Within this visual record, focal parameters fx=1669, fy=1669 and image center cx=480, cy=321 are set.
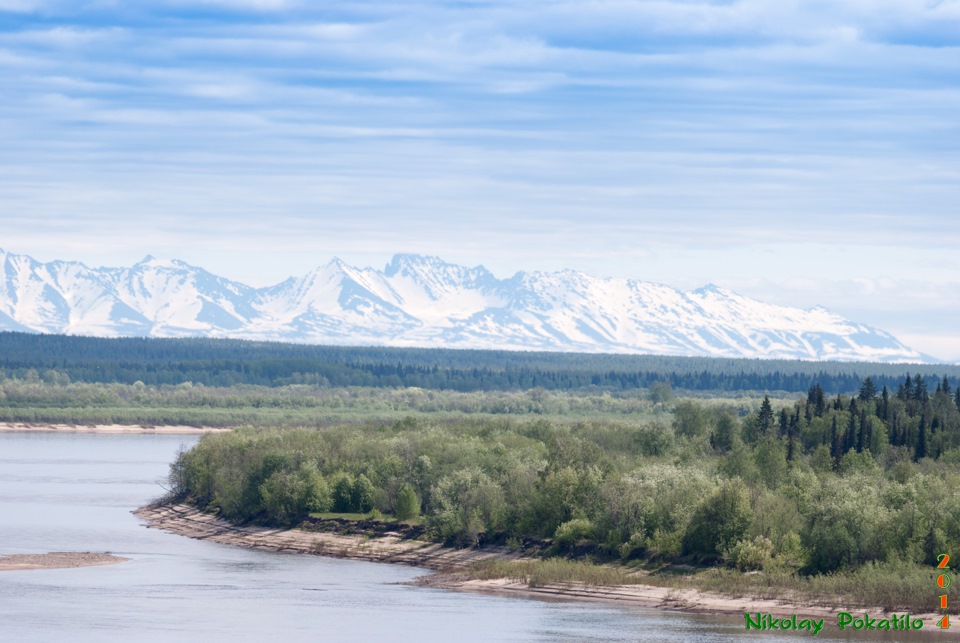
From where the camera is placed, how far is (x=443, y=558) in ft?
310

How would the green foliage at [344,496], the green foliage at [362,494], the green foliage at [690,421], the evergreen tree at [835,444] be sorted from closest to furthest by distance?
the green foliage at [362,494]
the green foliage at [344,496]
the evergreen tree at [835,444]
the green foliage at [690,421]

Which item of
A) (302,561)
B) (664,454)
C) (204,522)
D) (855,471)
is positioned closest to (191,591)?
(302,561)

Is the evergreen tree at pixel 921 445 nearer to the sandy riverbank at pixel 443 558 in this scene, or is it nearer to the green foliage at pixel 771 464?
the green foliage at pixel 771 464

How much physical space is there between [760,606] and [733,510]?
7371mm

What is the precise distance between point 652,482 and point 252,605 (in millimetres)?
24543

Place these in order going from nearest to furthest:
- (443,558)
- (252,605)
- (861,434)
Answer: (252,605)
(443,558)
(861,434)

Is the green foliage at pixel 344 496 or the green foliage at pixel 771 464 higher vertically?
the green foliage at pixel 771 464

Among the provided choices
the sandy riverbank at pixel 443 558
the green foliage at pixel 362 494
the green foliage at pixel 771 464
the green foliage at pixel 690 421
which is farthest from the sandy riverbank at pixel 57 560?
the green foliage at pixel 690 421

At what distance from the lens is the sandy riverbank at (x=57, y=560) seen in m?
91.4

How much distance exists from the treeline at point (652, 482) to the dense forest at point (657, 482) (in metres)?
0.13

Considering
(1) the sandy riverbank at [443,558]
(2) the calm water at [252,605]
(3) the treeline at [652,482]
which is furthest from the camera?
(3) the treeline at [652,482]

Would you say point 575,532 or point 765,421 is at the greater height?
point 765,421

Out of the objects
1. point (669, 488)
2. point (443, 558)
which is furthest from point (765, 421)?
point (443, 558)

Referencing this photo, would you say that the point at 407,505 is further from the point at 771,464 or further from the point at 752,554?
the point at 752,554
